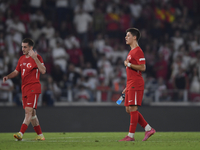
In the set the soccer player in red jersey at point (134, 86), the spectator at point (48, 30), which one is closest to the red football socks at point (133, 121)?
the soccer player in red jersey at point (134, 86)

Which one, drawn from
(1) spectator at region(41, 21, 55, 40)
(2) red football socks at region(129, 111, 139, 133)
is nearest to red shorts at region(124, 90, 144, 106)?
(2) red football socks at region(129, 111, 139, 133)

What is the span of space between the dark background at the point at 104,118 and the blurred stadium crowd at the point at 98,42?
0.41 m

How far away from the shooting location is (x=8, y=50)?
1277 centimetres

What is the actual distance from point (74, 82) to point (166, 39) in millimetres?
4732

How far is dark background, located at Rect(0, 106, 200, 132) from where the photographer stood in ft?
33.5

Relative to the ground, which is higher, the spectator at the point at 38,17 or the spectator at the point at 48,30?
the spectator at the point at 38,17

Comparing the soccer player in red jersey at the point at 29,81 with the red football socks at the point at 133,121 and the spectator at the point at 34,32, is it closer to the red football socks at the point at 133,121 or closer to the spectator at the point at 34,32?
the red football socks at the point at 133,121

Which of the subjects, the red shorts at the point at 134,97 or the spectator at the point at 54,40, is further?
the spectator at the point at 54,40

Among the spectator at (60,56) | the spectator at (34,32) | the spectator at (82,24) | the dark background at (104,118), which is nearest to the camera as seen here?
the dark background at (104,118)

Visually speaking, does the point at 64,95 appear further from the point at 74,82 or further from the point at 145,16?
the point at 145,16

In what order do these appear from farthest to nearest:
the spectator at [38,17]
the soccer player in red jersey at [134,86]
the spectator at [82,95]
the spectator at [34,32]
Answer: the spectator at [38,17] < the spectator at [34,32] < the spectator at [82,95] < the soccer player in red jersey at [134,86]

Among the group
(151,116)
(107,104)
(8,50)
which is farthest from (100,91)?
(8,50)

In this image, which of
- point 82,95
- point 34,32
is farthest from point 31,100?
point 34,32

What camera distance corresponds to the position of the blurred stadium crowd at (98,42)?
12.0 m
